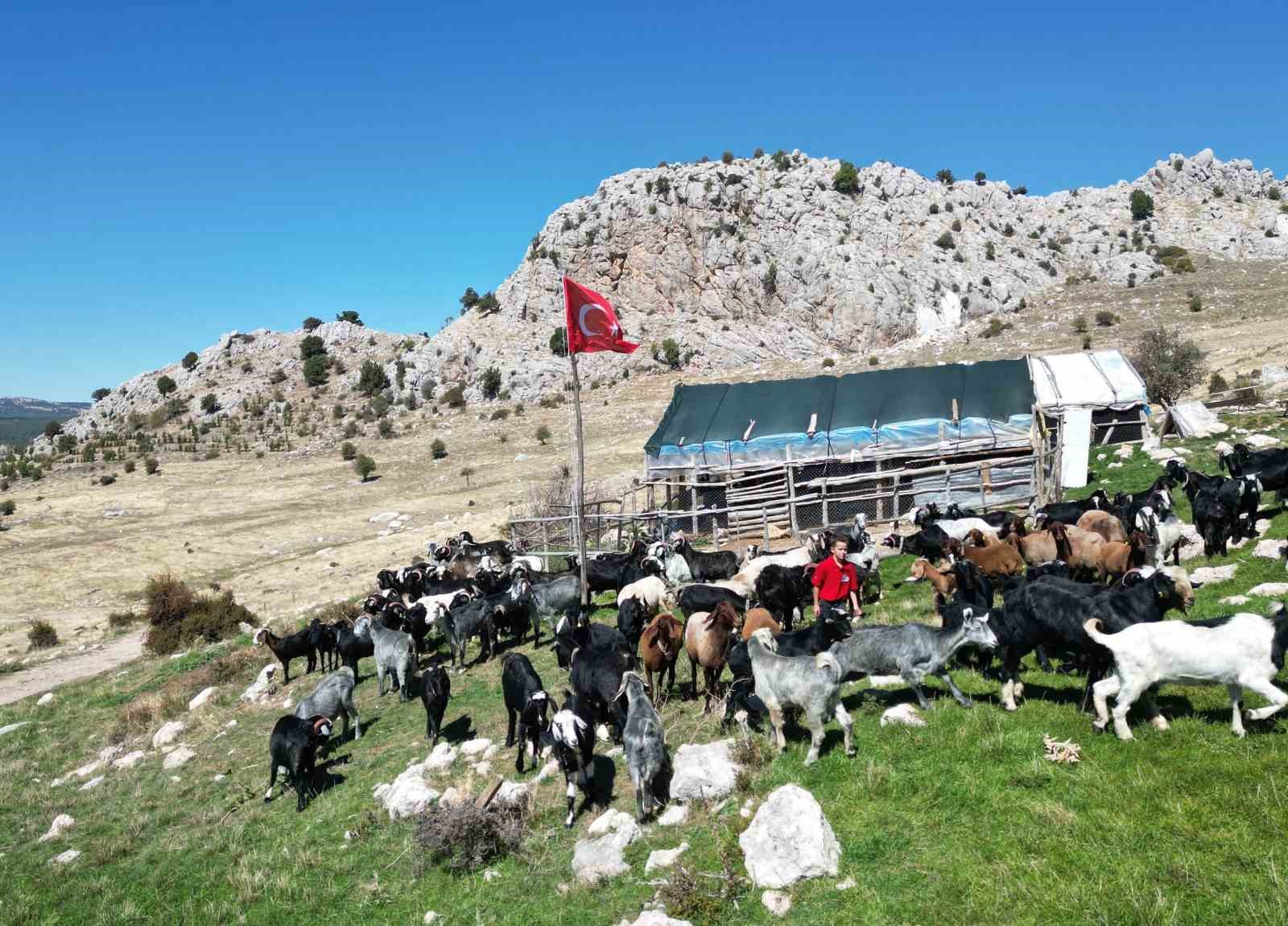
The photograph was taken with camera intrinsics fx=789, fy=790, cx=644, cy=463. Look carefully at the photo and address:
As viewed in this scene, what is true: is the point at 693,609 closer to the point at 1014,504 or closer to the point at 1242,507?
the point at 1242,507

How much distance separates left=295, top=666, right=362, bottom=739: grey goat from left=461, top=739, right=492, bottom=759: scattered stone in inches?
101

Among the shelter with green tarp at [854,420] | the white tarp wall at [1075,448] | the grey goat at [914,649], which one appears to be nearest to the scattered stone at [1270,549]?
the grey goat at [914,649]

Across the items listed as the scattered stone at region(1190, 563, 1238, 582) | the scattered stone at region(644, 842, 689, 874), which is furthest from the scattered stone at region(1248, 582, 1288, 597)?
the scattered stone at region(644, 842, 689, 874)

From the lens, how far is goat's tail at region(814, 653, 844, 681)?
799 cm

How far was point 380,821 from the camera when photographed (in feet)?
28.9

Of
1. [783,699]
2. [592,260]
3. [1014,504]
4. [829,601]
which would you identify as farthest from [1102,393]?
[592,260]

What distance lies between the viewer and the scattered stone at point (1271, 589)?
9650 mm

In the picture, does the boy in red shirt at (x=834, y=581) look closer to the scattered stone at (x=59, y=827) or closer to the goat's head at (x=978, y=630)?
the goat's head at (x=978, y=630)

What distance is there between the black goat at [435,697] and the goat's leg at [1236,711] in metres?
8.80

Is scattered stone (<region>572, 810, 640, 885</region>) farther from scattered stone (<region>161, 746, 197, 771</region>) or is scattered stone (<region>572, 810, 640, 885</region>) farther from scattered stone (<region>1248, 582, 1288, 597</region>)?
scattered stone (<region>161, 746, 197, 771</region>)

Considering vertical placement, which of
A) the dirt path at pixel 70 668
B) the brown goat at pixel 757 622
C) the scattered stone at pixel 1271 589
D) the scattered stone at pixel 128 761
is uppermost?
the scattered stone at pixel 1271 589

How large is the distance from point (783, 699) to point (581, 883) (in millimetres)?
2768

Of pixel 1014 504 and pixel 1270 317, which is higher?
pixel 1270 317

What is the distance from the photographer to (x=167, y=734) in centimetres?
1396
